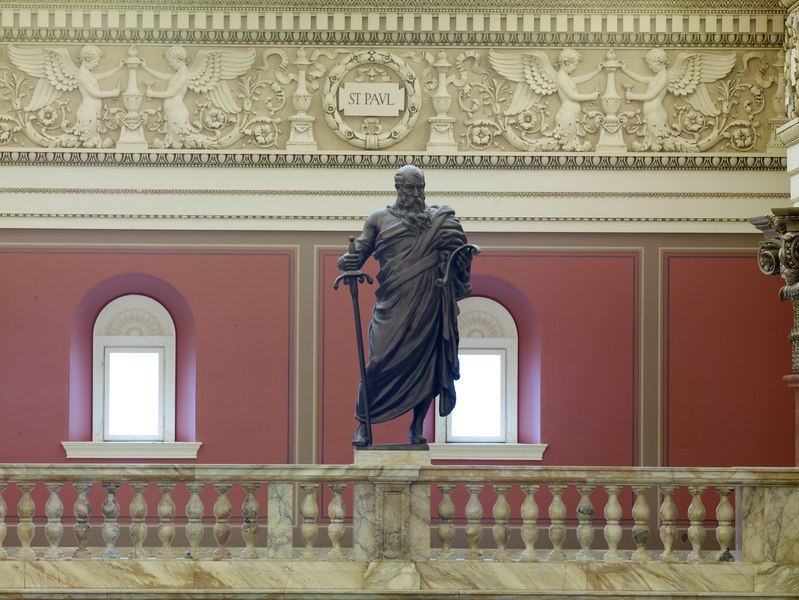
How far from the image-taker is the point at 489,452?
1184 cm

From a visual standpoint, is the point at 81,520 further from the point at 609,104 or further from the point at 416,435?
the point at 609,104

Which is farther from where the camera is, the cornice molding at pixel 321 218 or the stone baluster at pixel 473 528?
the cornice molding at pixel 321 218

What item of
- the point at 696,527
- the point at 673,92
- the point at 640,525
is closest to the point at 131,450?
the point at 640,525

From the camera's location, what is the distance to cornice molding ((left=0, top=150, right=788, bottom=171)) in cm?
1180

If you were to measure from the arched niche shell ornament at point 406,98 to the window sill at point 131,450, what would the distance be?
328cm

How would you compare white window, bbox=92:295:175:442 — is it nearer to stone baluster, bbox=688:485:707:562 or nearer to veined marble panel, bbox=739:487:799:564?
stone baluster, bbox=688:485:707:562

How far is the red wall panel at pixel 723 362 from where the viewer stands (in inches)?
466

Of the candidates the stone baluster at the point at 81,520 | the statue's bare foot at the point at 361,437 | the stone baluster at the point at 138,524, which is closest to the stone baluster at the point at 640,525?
the statue's bare foot at the point at 361,437

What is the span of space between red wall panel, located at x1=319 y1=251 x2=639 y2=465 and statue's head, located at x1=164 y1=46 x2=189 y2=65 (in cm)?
235

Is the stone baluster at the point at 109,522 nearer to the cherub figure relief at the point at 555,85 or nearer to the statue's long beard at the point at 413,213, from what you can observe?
the statue's long beard at the point at 413,213

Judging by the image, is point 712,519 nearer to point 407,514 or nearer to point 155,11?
point 407,514

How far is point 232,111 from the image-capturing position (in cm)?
1187

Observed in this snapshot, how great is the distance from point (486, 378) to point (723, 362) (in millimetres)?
2295

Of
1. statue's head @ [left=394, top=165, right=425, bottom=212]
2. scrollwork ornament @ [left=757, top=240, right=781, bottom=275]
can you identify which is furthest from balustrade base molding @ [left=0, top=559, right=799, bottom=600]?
statue's head @ [left=394, top=165, right=425, bottom=212]
